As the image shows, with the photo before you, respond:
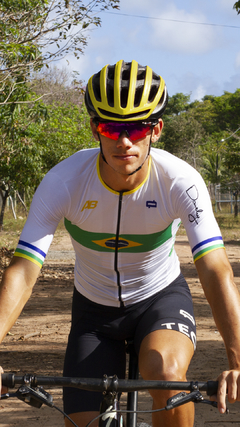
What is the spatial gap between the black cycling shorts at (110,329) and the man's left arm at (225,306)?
26 centimetres

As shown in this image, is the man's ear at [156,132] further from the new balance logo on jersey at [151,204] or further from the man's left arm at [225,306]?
the man's left arm at [225,306]

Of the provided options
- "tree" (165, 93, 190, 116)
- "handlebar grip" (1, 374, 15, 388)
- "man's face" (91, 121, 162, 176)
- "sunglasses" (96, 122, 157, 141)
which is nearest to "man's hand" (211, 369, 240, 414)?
"handlebar grip" (1, 374, 15, 388)

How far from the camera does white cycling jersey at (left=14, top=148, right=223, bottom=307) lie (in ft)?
8.63

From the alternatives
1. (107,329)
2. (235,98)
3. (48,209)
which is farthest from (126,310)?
(235,98)

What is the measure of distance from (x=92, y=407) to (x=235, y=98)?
182 ft

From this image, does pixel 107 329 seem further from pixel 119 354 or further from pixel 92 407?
pixel 92 407

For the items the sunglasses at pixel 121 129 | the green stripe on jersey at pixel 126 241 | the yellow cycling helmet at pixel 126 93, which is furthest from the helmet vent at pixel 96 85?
the green stripe on jersey at pixel 126 241

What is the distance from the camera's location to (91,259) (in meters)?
2.89

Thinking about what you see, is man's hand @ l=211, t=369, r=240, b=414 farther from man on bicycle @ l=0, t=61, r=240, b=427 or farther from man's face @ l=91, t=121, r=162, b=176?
man's face @ l=91, t=121, r=162, b=176

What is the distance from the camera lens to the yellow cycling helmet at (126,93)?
2730 millimetres

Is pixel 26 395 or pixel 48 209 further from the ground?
pixel 48 209

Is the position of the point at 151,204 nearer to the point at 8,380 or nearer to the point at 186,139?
the point at 8,380

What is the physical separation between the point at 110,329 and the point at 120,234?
0.56m

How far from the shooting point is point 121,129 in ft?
8.85
